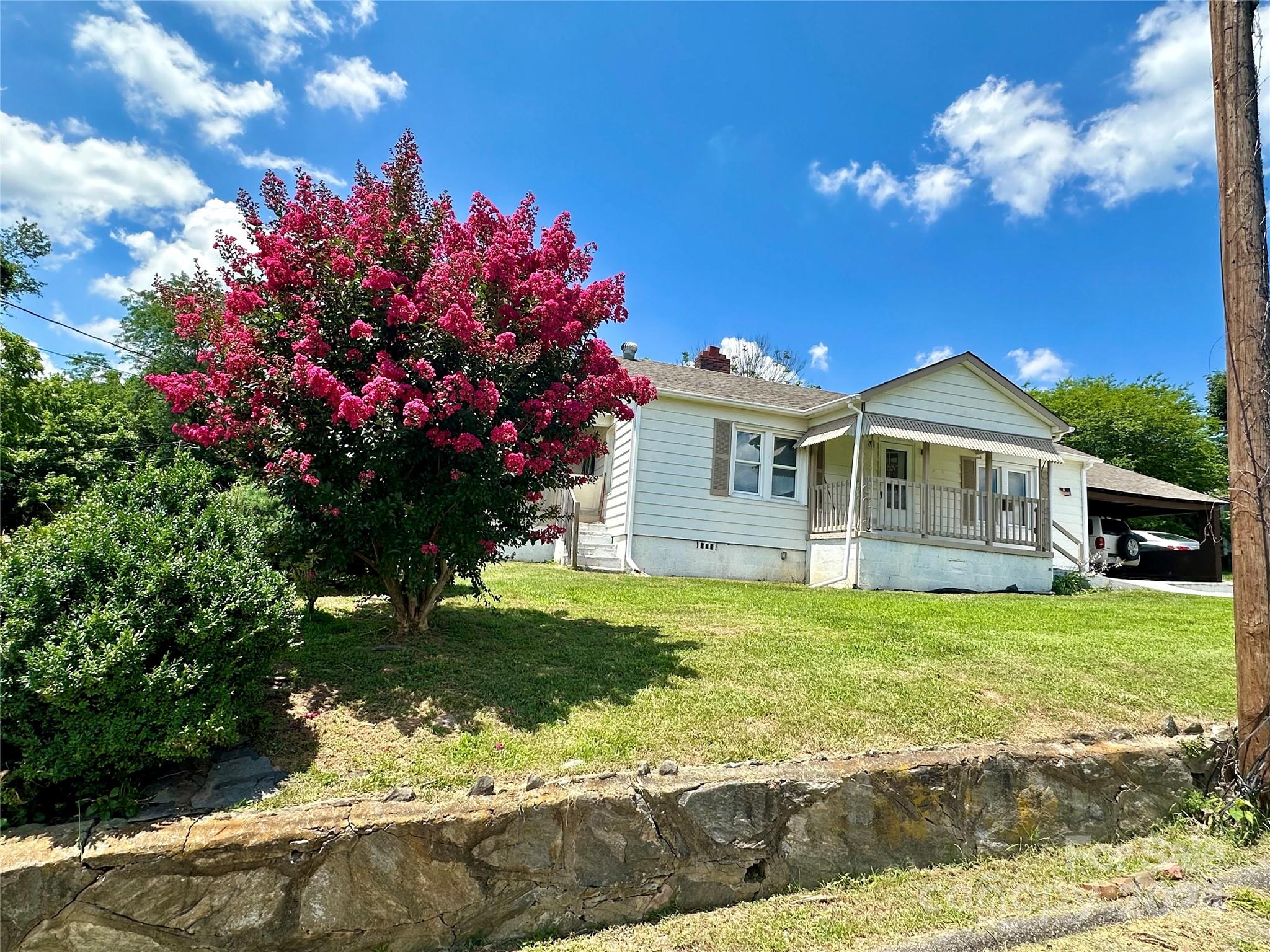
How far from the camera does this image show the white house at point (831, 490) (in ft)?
39.5

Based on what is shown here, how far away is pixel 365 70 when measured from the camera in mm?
7637

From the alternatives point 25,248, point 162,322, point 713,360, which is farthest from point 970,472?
point 25,248

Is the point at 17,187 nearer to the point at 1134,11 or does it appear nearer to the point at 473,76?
the point at 473,76

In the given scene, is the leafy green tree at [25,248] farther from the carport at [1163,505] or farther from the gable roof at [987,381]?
the carport at [1163,505]

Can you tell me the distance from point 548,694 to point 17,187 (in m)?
8.07

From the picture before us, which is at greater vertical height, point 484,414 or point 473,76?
point 473,76

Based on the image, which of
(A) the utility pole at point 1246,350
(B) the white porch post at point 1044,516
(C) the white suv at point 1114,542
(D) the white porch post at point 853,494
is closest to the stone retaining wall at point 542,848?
(A) the utility pole at point 1246,350

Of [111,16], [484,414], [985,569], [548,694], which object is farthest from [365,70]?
[985,569]

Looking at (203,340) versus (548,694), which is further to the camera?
(203,340)

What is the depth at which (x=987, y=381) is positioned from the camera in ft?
42.7

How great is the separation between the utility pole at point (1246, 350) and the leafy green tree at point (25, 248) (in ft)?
92.0

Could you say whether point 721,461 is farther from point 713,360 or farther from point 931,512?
point 713,360

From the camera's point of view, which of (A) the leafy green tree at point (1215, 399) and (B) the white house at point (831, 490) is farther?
(A) the leafy green tree at point (1215, 399)

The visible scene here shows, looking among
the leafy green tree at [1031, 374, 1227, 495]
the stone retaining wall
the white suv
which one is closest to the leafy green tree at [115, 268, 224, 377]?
the stone retaining wall
